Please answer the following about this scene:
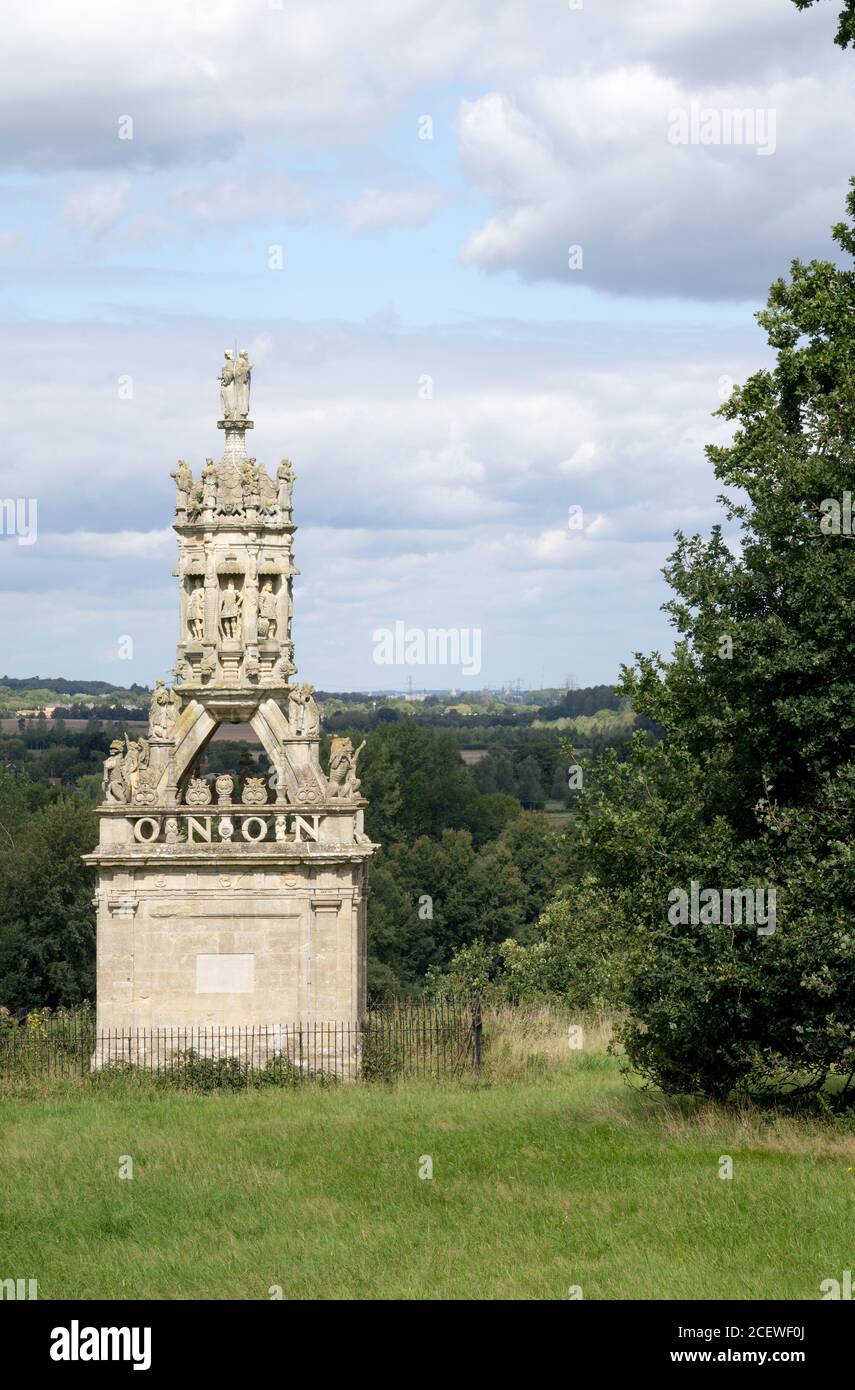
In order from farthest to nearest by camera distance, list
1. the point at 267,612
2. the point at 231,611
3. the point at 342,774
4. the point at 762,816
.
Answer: the point at 267,612
the point at 231,611
the point at 342,774
the point at 762,816

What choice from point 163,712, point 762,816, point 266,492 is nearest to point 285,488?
point 266,492

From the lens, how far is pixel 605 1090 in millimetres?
24344

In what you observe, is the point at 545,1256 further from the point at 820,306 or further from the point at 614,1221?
the point at 820,306

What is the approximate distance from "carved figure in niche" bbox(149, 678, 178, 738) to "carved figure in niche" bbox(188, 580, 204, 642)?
895 mm

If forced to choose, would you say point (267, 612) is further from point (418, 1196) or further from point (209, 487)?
point (418, 1196)

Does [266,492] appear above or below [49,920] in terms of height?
above

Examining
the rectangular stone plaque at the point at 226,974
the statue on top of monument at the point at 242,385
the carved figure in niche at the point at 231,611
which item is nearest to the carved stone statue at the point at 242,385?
the statue on top of monument at the point at 242,385

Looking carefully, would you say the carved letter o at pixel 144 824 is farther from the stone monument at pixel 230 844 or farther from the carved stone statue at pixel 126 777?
the carved stone statue at pixel 126 777

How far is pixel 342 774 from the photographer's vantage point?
26484 millimetres

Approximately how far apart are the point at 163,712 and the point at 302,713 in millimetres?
2085

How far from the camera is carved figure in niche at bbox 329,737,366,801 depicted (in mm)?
26375

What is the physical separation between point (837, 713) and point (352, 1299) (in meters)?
8.25

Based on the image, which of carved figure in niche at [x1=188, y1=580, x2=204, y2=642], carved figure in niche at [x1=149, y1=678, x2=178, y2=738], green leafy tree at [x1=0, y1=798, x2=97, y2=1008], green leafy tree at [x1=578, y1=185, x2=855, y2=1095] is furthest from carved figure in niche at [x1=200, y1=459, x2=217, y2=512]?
green leafy tree at [x1=0, y1=798, x2=97, y2=1008]

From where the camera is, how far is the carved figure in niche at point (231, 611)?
27234 millimetres
